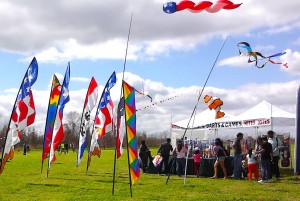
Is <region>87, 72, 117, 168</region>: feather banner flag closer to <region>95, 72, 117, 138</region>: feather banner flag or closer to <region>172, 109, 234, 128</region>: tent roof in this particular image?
<region>95, 72, 117, 138</region>: feather banner flag

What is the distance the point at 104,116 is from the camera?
16.6 m

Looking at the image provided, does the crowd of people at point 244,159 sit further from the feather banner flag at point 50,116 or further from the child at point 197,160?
the feather banner flag at point 50,116

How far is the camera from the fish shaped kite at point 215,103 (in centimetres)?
2067

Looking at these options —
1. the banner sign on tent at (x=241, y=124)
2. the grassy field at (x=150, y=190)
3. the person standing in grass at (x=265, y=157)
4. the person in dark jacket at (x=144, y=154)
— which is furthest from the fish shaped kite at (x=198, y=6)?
the banner sign on tent at (x=241, y=124)

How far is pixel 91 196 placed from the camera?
1113 centimetres

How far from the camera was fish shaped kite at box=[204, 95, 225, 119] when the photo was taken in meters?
20.7

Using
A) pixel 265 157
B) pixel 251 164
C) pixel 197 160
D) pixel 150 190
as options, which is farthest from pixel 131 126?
pixel 197 160

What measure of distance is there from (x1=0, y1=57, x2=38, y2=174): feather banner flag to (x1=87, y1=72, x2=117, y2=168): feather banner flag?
12.9 ft

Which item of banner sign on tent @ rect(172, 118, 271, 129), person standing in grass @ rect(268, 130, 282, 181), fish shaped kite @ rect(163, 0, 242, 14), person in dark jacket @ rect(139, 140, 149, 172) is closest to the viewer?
fish shaped kite @ rect(163, 0, 242, 14)

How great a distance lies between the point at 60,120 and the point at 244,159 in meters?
6.98

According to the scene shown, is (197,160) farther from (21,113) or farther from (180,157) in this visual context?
(21,113)

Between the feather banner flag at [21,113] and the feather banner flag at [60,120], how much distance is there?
2603mm

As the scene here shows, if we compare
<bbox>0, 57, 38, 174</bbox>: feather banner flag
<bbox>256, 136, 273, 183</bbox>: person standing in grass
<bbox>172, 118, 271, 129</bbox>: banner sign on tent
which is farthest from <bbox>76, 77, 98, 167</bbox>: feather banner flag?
<bbox>172, 118, 271, 129</bbox>: banner sign on tent

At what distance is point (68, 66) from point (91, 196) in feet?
21.9
